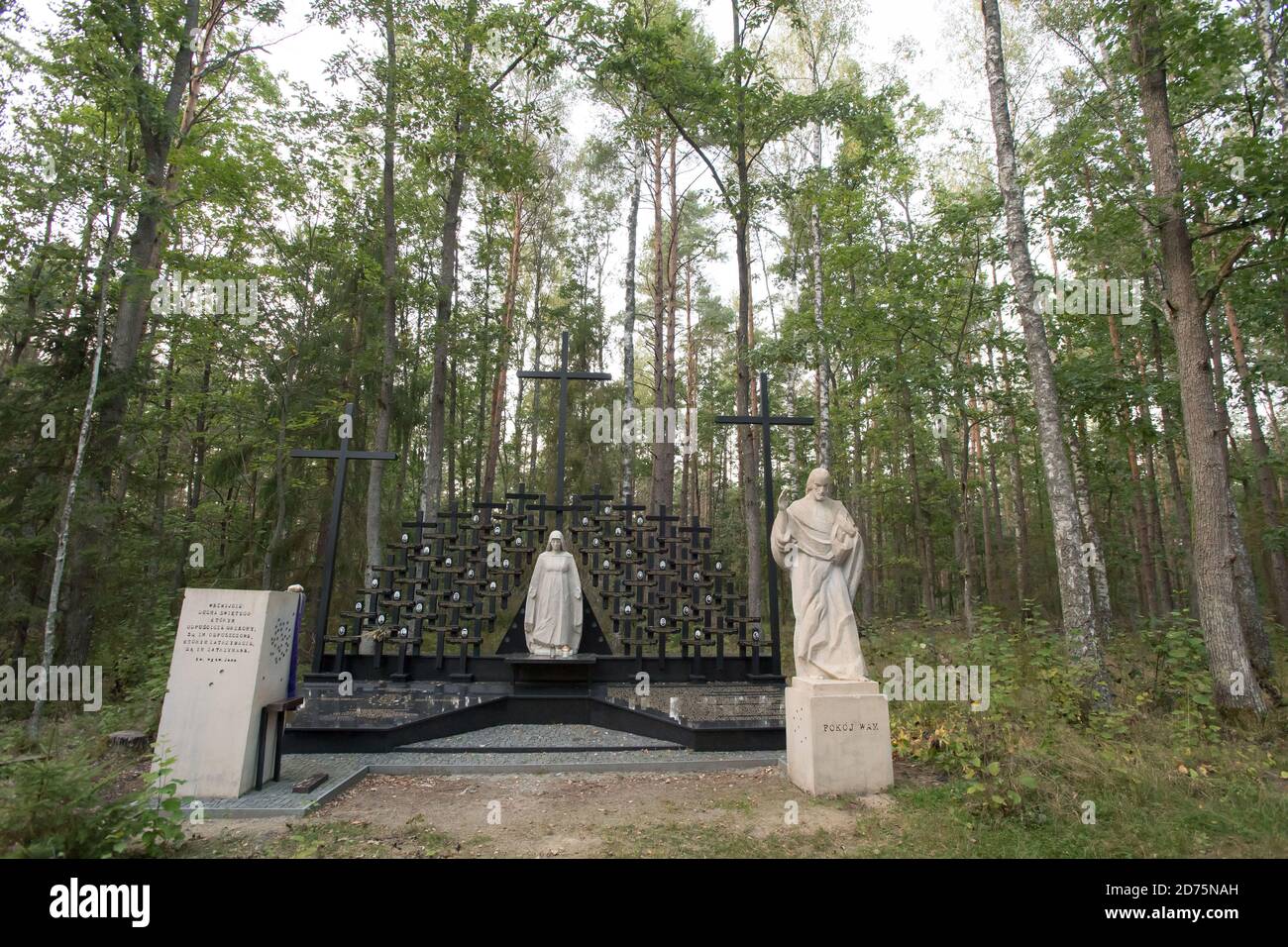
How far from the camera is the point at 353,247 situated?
13.7 meters

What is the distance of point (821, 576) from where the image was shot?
19.1 ft

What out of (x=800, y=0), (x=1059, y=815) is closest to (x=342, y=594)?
(x=1059, y=815)

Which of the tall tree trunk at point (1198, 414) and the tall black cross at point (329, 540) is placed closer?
the tall tree trunk at point (1198, 414)

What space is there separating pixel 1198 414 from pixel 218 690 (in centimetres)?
1021

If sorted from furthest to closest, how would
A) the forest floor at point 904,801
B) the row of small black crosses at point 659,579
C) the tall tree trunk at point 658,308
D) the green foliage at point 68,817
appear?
the tall tree trunk at point 658,308 < the row of small black crosses at point 659,579 < the forest floor at point 904,801 < the green foliage at point 68,817

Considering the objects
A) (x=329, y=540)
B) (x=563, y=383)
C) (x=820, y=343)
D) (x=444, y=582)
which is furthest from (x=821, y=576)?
(x=820, y=343)

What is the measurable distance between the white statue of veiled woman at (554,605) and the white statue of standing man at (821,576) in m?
3.69

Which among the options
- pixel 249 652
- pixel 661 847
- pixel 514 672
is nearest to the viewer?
pixel 661 847

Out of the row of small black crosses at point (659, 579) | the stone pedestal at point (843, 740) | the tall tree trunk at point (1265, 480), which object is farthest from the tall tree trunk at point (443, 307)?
the tall tree trunk at point (1265, 480)

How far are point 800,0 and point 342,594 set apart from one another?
17.7 meters

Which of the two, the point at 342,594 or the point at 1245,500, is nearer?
the point at 342,594

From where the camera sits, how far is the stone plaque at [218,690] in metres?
4.84

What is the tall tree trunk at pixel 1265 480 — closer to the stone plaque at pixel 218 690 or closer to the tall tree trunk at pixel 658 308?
the tall tree trunk at pixel 658 308
